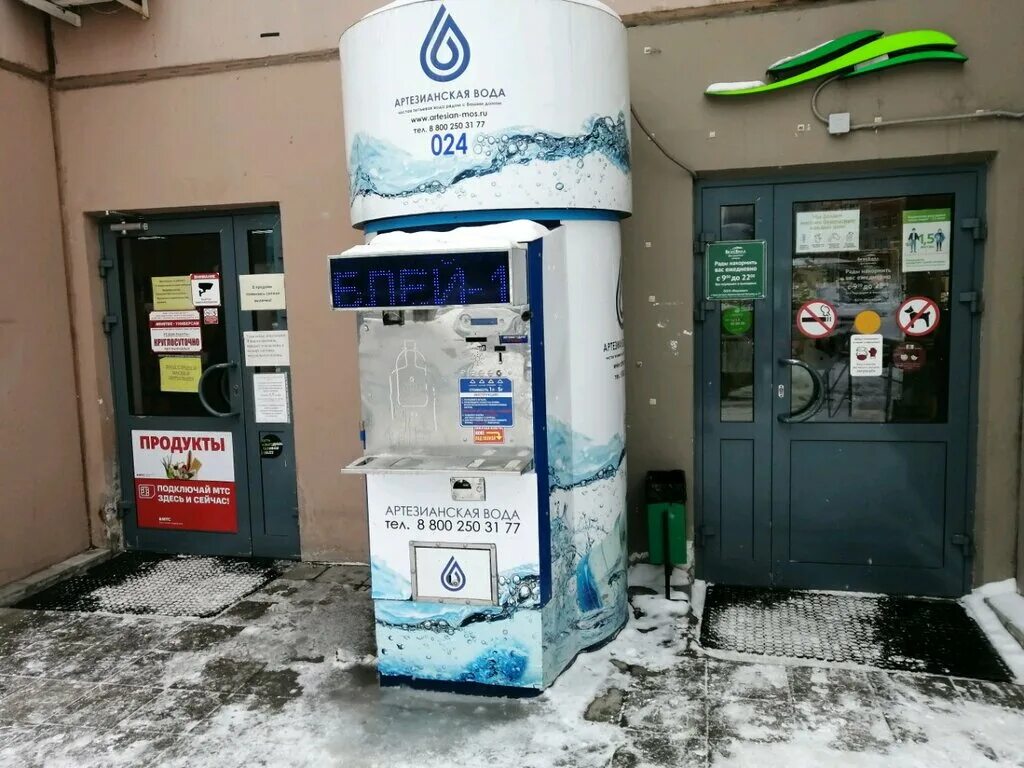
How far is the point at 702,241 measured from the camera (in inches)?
167

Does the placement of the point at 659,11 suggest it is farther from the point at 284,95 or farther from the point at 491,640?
the point at 491,640

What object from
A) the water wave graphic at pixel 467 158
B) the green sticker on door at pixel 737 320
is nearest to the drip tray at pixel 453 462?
the water wave graphic at pixel 467 158

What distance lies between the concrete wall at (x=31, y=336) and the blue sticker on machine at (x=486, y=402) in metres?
3.06

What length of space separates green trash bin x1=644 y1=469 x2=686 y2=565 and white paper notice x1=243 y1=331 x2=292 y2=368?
2324 mm

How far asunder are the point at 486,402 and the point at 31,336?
10.6 feet

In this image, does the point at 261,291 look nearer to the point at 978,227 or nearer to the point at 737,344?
the point at 737,344

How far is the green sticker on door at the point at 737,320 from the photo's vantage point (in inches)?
168

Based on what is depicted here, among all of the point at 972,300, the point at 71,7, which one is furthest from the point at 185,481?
the point at 972,300

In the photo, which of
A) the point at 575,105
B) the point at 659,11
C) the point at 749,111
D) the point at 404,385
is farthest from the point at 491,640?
the point at 659,11

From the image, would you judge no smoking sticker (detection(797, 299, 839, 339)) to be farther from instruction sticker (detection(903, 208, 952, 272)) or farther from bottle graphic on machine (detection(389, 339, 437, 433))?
bottle graphic on machine (detection(389, 339, 437, 433))

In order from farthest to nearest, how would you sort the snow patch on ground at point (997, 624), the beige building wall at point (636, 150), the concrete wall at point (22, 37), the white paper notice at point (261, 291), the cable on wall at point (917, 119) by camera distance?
1. the white paper notice at point (261, 291)
2. the concrete wall at point (22, 37)
3. the beige building wall at point (636, 150)
4. the cable on wall at point (917, 119)
5. the snow patch on ground at point (997, 624)

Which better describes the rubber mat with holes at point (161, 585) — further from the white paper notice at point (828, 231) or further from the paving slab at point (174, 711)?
the white paper notice at point (828, 231)

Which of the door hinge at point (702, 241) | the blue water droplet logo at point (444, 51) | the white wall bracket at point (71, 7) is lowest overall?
the door hinge at point (702, 241)

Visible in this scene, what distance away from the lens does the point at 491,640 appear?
328 centimetres
